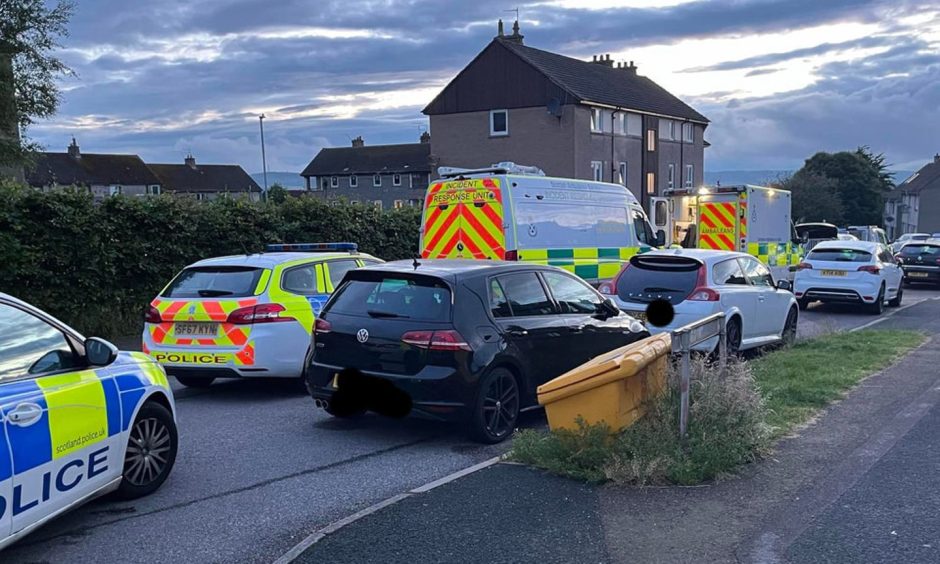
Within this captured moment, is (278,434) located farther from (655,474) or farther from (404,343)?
(655,474)

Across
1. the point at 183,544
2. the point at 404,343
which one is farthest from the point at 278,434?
the point at 183,544

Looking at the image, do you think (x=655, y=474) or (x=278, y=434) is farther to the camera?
(x=278, y=434)

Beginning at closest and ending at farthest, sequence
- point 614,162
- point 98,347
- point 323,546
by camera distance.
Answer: point 323,546, point 98,347, point 614,162

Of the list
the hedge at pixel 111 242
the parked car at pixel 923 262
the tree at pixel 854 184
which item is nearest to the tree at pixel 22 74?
the hedge at pixel 111 242

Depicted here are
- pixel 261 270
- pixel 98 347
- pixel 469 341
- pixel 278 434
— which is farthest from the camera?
pixel 261 270

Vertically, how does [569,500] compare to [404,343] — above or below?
below

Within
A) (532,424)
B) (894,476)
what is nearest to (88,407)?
(532,424)

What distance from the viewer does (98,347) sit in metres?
4.70

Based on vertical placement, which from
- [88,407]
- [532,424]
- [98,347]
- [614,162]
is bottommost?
[532,424]

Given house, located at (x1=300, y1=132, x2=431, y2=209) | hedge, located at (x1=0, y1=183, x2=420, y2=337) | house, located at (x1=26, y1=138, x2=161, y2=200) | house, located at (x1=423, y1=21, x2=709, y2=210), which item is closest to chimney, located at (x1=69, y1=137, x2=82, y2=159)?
house, located at (x1=26, y1=138, x2=161, y2=200)

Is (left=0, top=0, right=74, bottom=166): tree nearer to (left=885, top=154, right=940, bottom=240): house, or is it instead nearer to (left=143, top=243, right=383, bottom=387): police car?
(left=143, top=243, right=383, bottom=387): police car

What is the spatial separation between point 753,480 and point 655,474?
2.16 ft

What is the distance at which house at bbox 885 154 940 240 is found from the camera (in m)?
81.7

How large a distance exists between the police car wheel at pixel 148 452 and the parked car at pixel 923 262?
74.3 ft
